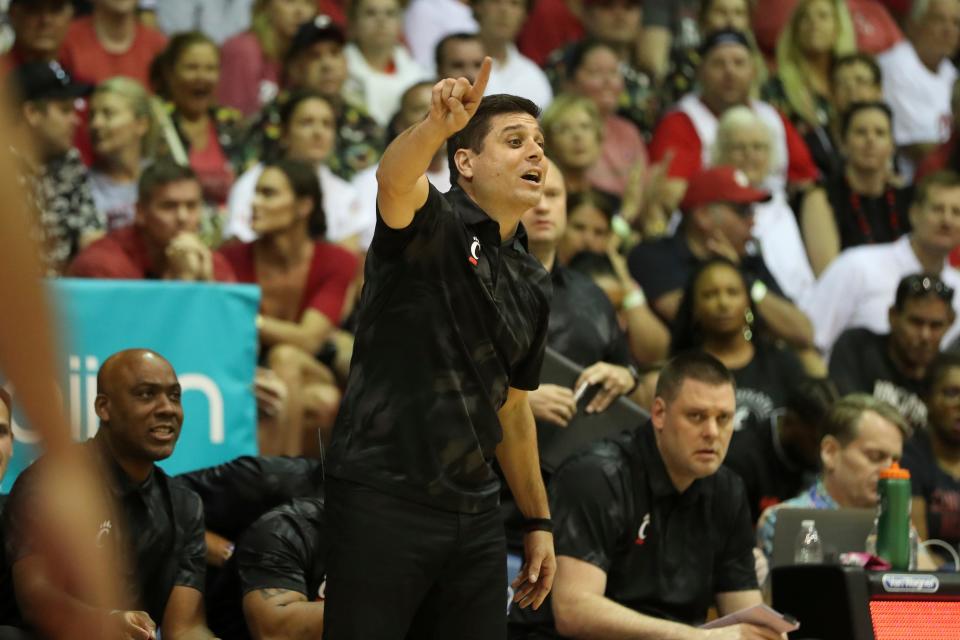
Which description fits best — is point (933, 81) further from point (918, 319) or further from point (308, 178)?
point (308, 178)

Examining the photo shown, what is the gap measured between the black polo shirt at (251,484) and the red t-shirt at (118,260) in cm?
136

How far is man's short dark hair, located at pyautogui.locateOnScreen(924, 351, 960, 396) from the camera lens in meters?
6.77

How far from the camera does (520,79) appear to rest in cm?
916

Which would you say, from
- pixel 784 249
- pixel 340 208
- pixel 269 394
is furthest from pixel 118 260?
pixel 784 249

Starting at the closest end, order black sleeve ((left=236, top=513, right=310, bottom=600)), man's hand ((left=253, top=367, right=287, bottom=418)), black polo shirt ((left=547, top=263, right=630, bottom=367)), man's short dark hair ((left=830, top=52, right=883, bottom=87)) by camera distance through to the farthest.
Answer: black sleeve ((left=236, top=513, right=310, bottom=600)), black polo shirt ((left=547, top=263, right=630, bottom=367)), man's hand ((left=253, top=367, right=287, bottom=418)), man's short dark hair ((left=830, top=52, right=883, bottom=87))

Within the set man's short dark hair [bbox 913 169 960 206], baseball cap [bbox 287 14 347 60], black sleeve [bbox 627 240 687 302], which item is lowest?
black sleeve [bbox 627 240 687 302]

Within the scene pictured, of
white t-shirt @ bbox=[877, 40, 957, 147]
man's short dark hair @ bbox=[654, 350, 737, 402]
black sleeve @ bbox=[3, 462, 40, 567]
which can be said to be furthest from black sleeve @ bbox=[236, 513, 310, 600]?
white t-shirt @ bbox=[877, 40, 957, 147]

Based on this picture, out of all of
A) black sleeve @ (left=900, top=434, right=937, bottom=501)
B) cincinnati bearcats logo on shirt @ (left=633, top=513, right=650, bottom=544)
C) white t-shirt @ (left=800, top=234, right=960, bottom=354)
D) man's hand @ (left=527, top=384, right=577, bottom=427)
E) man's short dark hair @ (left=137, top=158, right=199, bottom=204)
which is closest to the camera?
cincinnati bearcats logo on shirt @ (left=633, top=513, right=650, bottom=544)

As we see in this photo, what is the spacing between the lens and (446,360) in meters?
3.36

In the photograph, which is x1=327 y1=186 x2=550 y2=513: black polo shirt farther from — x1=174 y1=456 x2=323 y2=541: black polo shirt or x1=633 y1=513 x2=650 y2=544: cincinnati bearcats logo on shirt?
x1=633 y1=513 x2=650 y2=544: cincinnati bearcats logo on shirt

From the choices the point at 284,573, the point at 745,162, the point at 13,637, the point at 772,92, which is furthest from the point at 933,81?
the point at 13,637

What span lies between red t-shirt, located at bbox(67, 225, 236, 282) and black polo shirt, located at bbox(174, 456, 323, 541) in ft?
4.46

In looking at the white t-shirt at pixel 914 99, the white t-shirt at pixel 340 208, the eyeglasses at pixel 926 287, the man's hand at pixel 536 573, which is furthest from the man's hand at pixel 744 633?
the white t-shirt at pixel 914 99

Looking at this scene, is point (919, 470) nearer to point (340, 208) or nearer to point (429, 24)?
point (340, 208)
